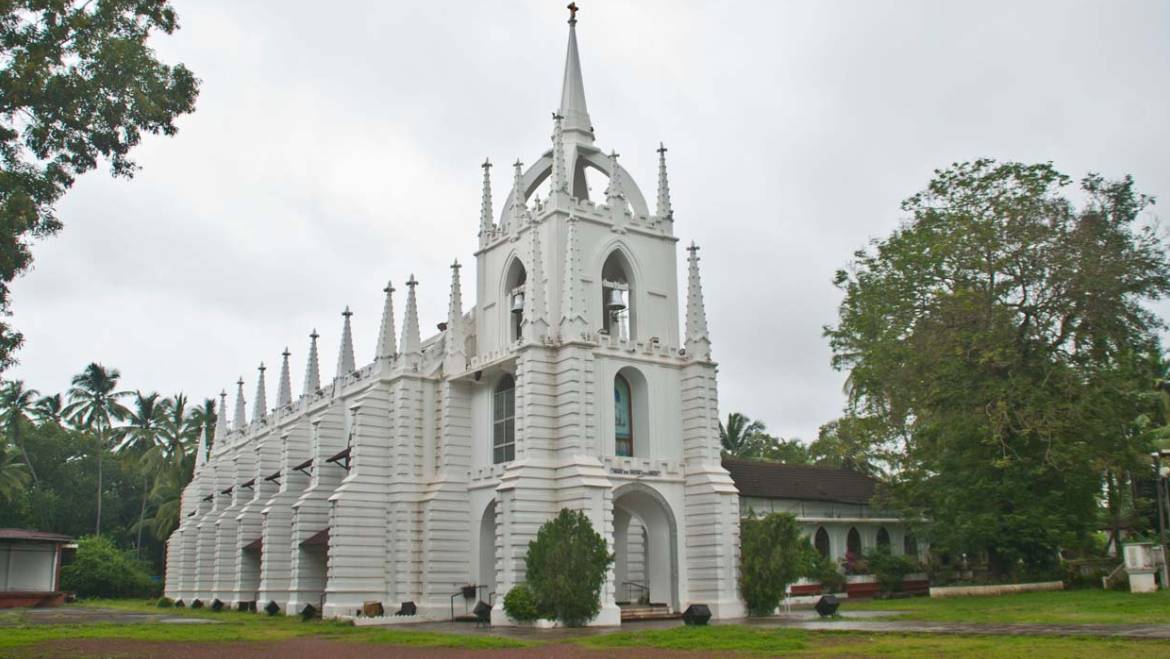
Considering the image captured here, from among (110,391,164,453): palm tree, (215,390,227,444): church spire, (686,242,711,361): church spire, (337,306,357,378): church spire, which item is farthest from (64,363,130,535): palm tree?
(686,242,711,361): church spire

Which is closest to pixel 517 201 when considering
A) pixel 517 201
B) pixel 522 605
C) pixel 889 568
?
pixel 517 201

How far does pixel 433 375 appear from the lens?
38.1 meters

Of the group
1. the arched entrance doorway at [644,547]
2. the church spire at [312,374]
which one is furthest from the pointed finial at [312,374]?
the arched entrance doorway at [644,547]

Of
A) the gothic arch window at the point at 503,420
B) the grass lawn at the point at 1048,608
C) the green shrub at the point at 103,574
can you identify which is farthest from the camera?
the green shrub at the point at 103,574

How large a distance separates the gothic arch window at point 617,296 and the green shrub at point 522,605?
404 inches

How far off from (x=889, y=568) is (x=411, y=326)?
75.2 feet

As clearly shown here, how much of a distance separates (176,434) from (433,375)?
48028mm

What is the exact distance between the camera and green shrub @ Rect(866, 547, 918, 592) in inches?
1711

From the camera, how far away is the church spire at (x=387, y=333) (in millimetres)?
38844

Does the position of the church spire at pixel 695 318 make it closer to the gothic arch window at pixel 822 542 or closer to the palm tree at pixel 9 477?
the gothic arch window at pixel 822 542

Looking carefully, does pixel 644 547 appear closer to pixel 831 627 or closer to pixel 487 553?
pixel 487 553

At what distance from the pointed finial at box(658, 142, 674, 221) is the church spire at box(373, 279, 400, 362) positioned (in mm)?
6657

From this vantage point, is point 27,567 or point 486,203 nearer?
point 486,203

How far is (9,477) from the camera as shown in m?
62.3
